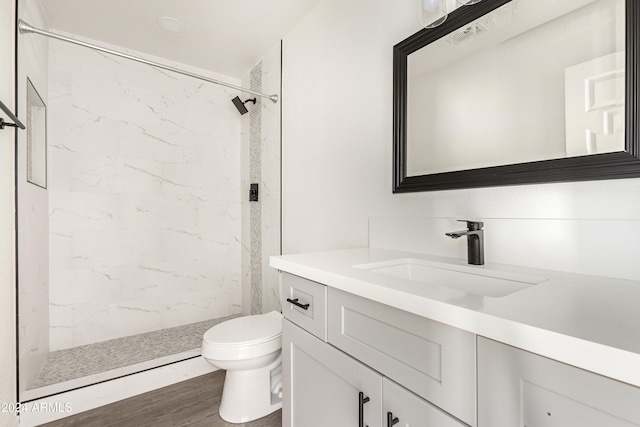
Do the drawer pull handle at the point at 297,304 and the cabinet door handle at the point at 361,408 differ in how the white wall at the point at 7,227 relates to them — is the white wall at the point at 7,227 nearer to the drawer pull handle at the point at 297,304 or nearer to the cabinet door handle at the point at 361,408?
the drawer pull handle at the point at 297,304

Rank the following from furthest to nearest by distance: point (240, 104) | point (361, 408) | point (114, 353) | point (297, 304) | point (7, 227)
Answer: point (240, 104)
point (114, 353)
point (7, 227)
point (297, 304)
point (361, 408)

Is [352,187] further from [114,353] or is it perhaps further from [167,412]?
[114,353]

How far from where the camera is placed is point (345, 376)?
2.92ft

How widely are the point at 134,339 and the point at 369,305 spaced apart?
2419mm

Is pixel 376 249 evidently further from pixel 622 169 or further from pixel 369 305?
pixel 622 169

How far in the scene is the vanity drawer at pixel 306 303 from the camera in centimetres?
99

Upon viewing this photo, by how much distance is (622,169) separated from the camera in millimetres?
789

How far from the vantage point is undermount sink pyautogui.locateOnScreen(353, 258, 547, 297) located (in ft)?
2.92

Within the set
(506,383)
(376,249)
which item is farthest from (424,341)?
(376,249)

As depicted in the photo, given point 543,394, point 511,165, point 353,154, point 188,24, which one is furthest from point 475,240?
point 188,24

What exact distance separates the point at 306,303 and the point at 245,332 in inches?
30.5

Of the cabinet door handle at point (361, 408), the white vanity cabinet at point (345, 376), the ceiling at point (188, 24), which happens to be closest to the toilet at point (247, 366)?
the white vanity cabinet at point (345, 376)

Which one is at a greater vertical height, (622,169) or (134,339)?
(622,169)

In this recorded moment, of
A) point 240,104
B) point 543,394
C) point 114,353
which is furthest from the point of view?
point 240,104
